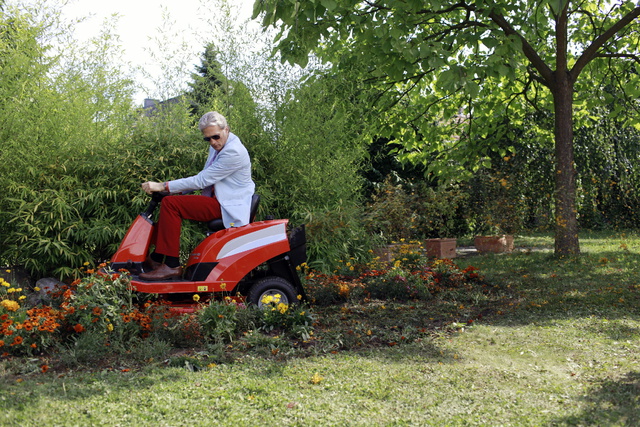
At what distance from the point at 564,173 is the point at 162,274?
5.62 meters

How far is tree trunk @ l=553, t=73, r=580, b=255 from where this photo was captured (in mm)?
7293

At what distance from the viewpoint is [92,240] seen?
15.9 feet

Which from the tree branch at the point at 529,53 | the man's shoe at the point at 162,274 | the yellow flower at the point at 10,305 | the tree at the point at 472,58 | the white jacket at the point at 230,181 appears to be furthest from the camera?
the tree branch at the point at 529,53

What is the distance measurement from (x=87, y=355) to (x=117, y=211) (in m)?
2.29

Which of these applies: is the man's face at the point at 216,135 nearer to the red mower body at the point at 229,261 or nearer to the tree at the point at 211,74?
the red mower body at the point at 229,261

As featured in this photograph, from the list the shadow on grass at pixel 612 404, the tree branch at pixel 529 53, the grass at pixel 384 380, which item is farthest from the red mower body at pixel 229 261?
the tree branch at pixel 529 53

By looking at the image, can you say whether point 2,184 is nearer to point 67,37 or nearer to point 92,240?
point 92,240

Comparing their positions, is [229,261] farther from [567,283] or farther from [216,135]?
[567,283]

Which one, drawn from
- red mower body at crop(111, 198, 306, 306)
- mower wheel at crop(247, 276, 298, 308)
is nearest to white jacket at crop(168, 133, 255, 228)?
red mower body at crop(111, 198, 306, 306)

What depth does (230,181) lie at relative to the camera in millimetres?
3924

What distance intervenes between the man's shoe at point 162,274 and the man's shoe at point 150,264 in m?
0.06

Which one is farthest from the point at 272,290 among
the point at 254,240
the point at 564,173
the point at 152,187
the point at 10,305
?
the point at 564,173

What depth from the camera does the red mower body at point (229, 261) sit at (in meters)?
3.75

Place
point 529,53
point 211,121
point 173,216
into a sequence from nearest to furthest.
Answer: point 173,216 < point 211,121 < point 529,53
